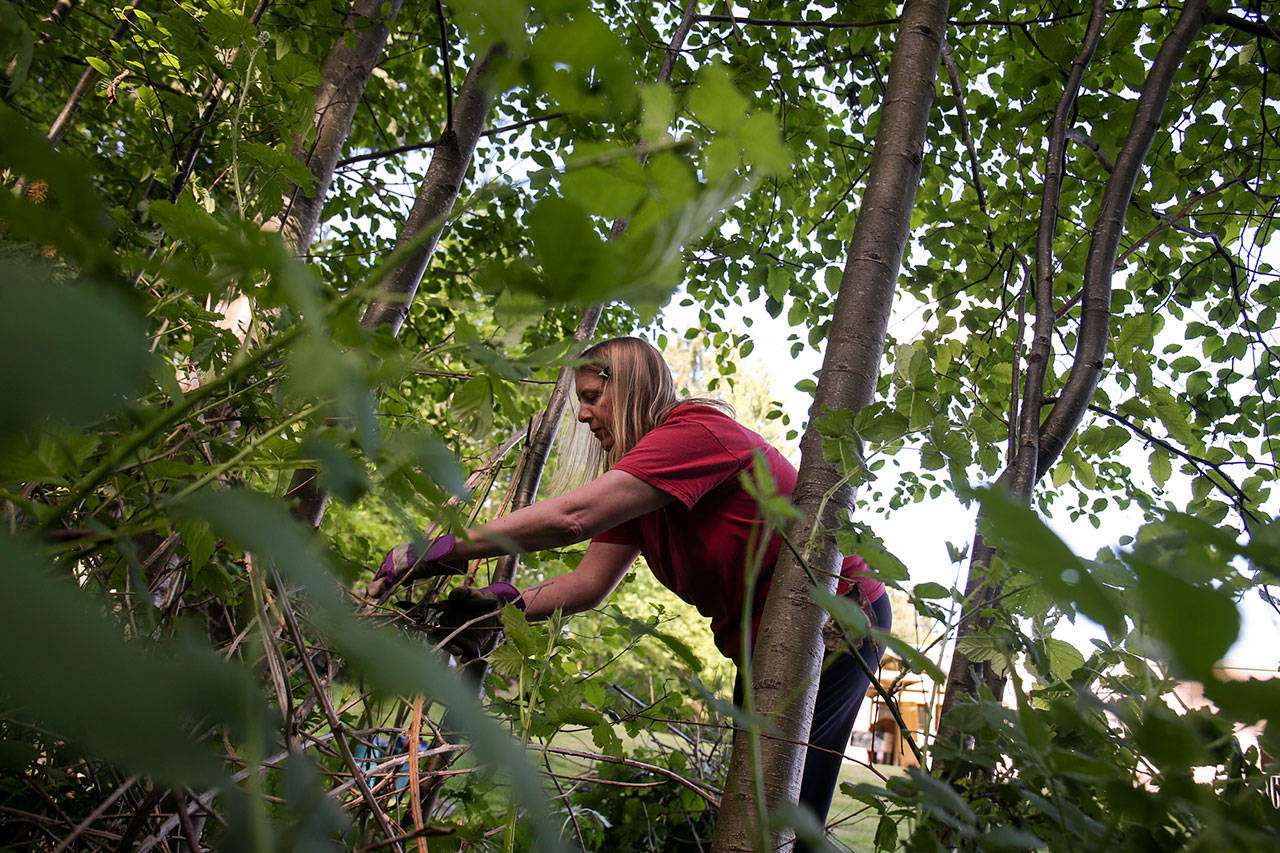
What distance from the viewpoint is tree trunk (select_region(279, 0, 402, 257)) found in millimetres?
2398

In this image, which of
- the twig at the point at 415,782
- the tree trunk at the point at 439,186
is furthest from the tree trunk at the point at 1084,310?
the tree trunk at the point at 439,186

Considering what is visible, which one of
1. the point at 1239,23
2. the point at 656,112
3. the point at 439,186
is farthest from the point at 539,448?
the point at 1239,23

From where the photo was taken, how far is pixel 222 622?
1.66m

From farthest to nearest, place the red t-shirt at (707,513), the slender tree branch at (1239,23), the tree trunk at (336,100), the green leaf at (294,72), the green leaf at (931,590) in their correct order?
the tree trunk at (336,100) < the red t-shirt at (707,513) < the slender tree branch at (1239,23) < the green leaf at (294,72) < the green leaf at (931,590)

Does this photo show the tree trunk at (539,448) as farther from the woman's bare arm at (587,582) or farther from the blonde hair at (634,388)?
the blonde hair at (634,388)

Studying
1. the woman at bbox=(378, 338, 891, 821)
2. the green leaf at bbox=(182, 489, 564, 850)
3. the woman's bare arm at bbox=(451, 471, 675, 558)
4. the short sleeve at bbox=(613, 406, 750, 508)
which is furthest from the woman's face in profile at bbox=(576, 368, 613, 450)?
the green leaf at bbox=(182, 489, 564, 850)

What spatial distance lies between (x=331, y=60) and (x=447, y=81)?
1.40 metres

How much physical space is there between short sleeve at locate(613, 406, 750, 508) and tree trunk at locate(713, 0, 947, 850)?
21.1 inches

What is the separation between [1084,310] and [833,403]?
1.71ft

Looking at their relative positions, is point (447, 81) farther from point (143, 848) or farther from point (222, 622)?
point (143, 848)

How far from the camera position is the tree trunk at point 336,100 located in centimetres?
240

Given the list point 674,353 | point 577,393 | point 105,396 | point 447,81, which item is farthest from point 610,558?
point 674,353

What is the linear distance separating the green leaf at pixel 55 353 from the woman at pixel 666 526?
4.40 feet

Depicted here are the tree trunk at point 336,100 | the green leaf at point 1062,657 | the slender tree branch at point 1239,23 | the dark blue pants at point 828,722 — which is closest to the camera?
the green leaf at point 1062,657
